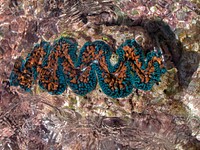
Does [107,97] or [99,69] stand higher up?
[99,69]

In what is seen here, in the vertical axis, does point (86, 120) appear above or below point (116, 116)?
below

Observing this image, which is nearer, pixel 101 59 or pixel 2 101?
pixel 101 59

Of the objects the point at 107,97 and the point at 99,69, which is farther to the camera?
the point at 107,97

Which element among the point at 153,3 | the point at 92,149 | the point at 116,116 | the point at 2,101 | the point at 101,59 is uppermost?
the point at 153,3

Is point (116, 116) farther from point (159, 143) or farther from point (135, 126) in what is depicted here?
point (159, 143)

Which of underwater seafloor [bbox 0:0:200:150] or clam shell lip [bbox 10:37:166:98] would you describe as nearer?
clam shell lip [bbox 10:37:166:98]

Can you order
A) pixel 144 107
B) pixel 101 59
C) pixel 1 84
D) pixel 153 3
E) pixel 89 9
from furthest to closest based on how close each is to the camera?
pixel 1 84 < pixel 89 9 < pixel 153 3 < pixel 144 107 < pixel 101 59

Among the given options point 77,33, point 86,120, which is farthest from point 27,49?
point 86,120

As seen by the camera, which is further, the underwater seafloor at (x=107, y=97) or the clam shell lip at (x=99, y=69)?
the underwater seafloor at (x=107, y=97)
